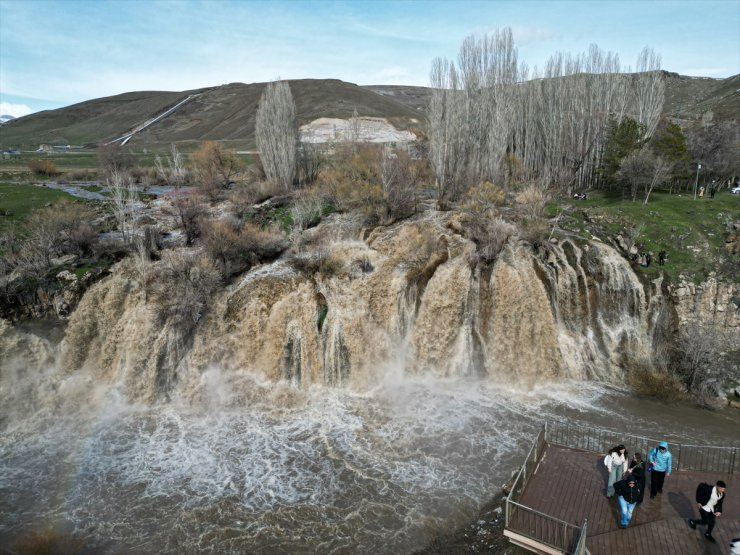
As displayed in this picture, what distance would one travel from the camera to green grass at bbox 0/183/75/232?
2694 cm

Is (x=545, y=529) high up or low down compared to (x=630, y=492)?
down

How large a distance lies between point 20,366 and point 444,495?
16710 millimetres

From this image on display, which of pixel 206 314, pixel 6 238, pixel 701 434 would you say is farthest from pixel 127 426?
pixel 701 434

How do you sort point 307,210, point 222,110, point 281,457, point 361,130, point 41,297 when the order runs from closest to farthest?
point 281,457
point 41,297
point 307,210
point 361,130
point 222,110

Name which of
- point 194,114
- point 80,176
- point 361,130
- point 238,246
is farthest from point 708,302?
point 194,114

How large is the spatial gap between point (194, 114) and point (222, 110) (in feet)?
23.0

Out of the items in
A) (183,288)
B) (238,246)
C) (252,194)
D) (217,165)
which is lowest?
(183,288)

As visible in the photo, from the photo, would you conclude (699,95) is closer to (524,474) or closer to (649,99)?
(649,99)

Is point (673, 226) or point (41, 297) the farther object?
point (673, 226)

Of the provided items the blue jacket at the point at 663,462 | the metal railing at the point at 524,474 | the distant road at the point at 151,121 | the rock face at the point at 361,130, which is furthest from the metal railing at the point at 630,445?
the distant road at the point at 151,121

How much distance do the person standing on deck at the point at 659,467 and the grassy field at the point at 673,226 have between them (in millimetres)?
13450

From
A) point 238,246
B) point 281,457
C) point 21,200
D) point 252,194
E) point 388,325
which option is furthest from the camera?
point 252,194

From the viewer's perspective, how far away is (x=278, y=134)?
33.9 meters

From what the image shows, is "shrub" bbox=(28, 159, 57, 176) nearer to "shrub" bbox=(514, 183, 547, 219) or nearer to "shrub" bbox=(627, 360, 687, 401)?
"shrub" bbox=(514, 183, 547, 219)
